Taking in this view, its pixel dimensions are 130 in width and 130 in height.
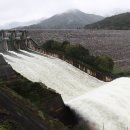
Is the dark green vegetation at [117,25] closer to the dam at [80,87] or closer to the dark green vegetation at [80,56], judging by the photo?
the dark green vegetation at [80,56]

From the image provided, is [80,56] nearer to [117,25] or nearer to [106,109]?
[106,109]

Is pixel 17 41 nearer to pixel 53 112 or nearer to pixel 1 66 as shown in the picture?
pixel 1 66

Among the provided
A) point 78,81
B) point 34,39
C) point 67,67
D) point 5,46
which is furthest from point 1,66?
point 34,39

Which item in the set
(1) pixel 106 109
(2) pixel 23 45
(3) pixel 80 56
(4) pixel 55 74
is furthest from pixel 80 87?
(2) pixel 23 45

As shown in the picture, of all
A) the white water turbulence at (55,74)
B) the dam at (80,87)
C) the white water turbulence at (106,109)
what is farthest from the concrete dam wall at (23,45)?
the white water turbulence at (106,109)

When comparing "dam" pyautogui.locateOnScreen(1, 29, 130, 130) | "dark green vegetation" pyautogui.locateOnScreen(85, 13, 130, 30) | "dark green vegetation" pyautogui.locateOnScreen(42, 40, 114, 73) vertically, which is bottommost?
"dark green vegetation" pyautogui.locateOnScreen(85, 13, 130, 30)

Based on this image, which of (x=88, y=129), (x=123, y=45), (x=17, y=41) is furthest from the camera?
(x=123, y=45)

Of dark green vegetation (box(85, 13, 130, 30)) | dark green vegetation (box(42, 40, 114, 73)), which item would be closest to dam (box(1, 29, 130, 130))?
dark green vegetation (box(42, 40, 114, 73))

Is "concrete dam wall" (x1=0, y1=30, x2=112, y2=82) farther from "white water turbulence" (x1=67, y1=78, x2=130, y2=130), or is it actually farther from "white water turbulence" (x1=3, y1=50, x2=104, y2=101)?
"white water turbulence" (x1=67, y1=78, x2=130, y2=130)
